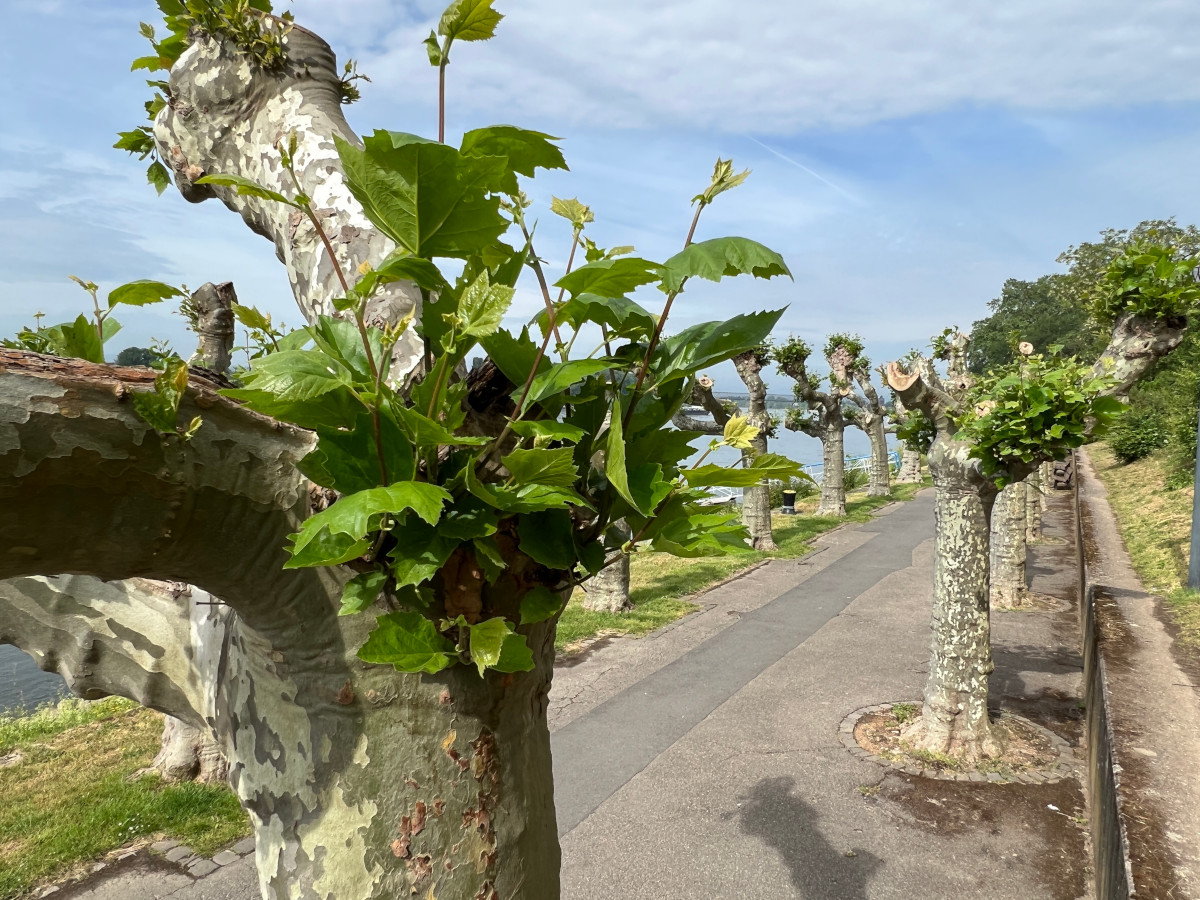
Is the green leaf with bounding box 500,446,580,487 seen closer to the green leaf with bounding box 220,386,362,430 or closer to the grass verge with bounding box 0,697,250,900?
the green leaf with bounding box 220,386,362,430

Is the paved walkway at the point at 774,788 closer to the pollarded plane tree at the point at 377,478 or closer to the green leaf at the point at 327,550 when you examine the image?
the pollarded plane tree at the point at 377,478

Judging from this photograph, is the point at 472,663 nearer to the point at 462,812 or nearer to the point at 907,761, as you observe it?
the point at 462,812

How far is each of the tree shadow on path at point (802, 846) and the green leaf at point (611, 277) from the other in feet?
16.2

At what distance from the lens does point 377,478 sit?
3.97 ft

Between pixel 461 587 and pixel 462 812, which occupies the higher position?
pixel 461 587

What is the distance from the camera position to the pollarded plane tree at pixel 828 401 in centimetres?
1859

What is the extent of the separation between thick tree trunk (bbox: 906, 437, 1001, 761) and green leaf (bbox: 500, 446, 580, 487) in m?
5.94

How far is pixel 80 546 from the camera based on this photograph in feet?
3.78

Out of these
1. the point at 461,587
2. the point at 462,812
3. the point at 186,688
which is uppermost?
the point at 461,587

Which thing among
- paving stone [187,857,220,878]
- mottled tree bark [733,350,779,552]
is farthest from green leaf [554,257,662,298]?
mottled tree bark [733,350,779,552]

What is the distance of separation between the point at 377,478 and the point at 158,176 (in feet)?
5.46

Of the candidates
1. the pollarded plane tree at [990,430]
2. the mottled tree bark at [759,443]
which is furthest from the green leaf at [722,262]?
the mottled tree bark at [759,443]

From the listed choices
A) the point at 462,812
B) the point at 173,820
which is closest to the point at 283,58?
the point at 462,812

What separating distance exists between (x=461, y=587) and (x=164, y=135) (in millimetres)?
1570
